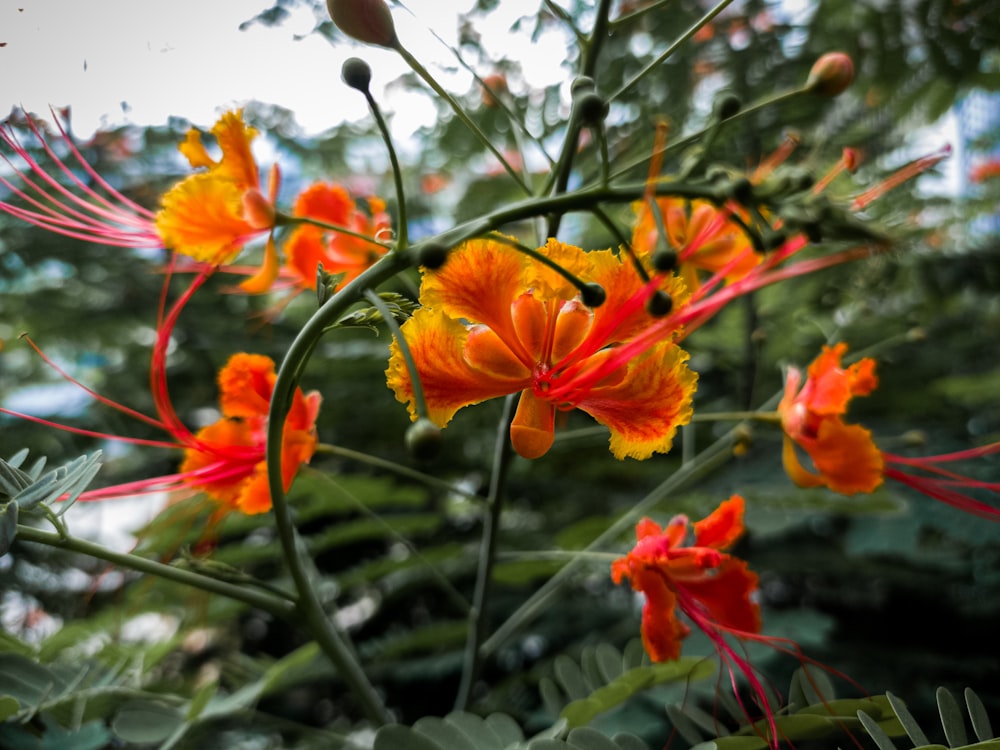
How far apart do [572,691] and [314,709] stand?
1052 millimetres

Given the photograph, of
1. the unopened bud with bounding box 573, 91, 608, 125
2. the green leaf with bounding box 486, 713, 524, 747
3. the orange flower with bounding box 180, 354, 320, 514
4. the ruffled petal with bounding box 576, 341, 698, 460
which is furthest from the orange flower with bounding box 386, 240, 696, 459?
the green leaf with bounding box 486, 713, 524, 747

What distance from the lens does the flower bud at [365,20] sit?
A: 0.76 meters

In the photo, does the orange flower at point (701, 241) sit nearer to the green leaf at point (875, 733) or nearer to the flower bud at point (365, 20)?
the flower bud at point (365, 20)

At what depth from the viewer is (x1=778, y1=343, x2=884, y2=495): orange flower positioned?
92 cm

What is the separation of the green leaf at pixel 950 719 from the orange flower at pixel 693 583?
19 cm

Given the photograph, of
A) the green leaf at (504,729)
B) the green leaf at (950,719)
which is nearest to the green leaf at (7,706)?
the green leaf at (504,729)

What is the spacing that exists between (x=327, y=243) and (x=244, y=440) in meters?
0.30

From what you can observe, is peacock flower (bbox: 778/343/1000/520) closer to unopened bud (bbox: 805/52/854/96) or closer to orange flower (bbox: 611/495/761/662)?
orange flower (bbox: 611/495/761/662)

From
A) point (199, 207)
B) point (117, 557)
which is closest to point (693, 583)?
point (117, 557)

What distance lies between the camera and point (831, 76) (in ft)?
2.85

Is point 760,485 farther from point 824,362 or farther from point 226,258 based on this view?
point 226,258

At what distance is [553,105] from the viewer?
1.46 meters

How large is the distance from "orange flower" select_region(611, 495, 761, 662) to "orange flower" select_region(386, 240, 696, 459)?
0.53 feet

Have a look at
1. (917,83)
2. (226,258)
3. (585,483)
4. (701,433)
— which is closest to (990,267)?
(917,83)
